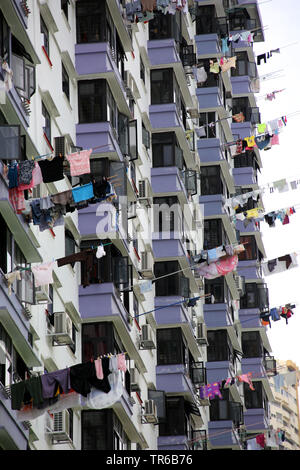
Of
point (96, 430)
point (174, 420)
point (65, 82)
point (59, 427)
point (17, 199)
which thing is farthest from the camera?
point (174, 420)

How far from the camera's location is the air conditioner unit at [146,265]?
43.8 m

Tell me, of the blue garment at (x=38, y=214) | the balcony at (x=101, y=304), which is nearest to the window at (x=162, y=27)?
the balcony at (x=101, y=304)

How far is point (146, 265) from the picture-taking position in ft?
146

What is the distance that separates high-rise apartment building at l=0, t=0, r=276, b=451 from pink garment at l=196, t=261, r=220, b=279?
1.77 feet

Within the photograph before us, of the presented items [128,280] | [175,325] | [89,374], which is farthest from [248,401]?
[89,374]

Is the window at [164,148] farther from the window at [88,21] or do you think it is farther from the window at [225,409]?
the window at [225,409]

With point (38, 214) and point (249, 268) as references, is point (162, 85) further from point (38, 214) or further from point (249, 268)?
point (38, 214)

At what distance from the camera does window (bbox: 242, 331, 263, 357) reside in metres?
69.7

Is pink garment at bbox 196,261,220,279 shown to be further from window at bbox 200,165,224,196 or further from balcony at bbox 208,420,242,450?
window at bbox 200,165,224,196

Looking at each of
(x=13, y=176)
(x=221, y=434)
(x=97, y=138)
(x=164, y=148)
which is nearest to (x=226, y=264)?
(x=164, y=148)

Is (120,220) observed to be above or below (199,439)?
above

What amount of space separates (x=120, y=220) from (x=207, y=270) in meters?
8.71

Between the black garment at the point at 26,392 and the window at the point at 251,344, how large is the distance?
41.3 m

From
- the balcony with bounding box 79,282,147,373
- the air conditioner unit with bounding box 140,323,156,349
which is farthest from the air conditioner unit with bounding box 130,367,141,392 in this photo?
the balcony with bounding box 79,282,147,373
